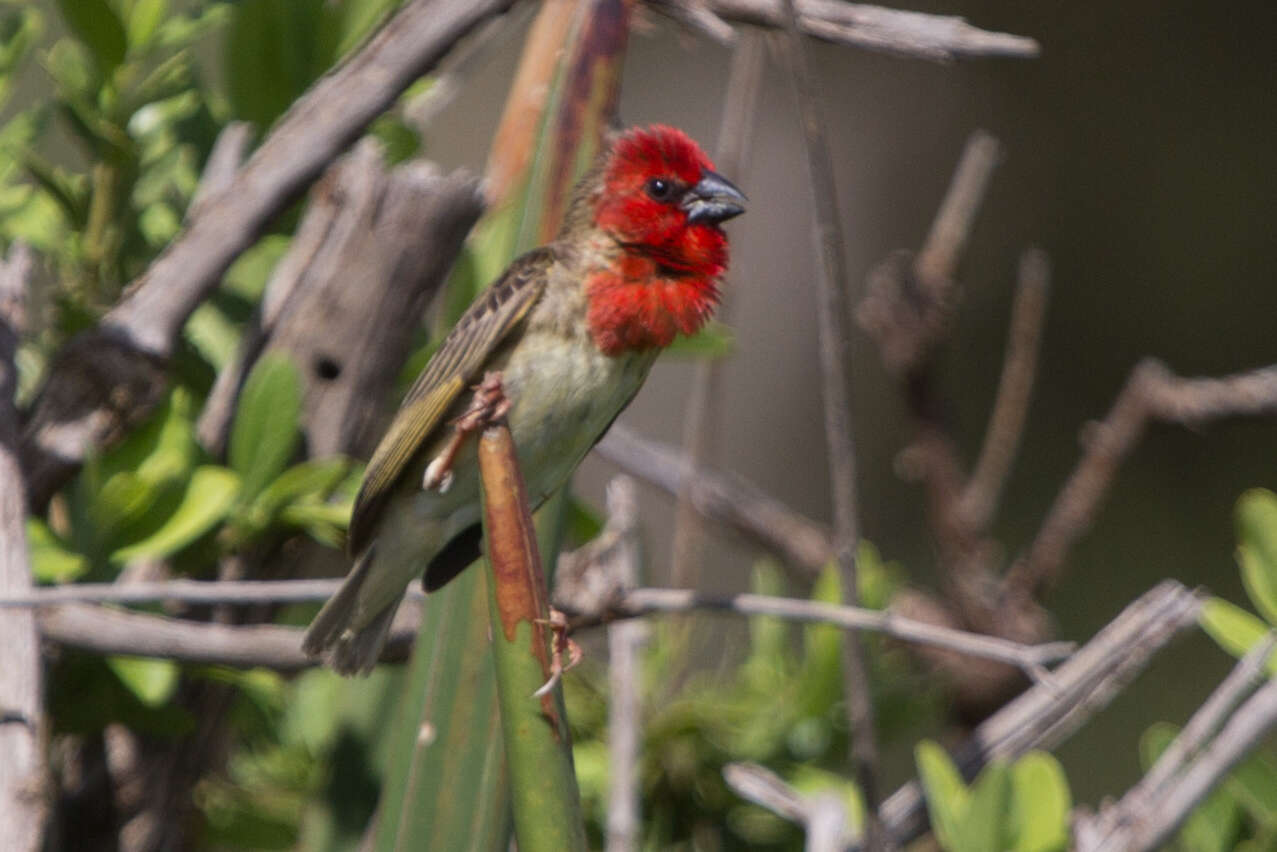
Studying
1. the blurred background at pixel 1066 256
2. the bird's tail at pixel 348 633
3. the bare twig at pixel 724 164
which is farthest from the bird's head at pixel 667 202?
the blurred background at pixel 1066 256

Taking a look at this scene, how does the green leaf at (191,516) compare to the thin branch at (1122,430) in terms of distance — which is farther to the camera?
the thin branch at (1122,430)

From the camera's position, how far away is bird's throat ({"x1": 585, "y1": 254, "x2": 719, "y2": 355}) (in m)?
2.15

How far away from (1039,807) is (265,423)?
1.01 metres

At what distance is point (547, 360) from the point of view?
2.14m

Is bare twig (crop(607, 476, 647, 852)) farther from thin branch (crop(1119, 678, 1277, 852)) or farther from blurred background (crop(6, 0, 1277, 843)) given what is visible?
blurred background (crop(6, 0, 1277, 843))

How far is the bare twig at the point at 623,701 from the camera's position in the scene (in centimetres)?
183

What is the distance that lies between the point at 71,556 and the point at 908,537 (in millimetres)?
4156

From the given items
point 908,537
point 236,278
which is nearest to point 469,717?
point 236,278

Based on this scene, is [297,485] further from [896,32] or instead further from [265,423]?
[896,32]

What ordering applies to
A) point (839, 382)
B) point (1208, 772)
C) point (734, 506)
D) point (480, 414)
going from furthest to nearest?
point (734, 506), point (1208, 772), point (480, 414), point (839, 382)

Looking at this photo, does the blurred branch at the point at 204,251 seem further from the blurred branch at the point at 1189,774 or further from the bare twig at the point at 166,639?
the blurred branch at the point at 1189,774

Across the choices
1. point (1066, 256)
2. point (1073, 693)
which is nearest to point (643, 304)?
point (1073, 693)

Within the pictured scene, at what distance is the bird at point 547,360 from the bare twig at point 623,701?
0.29 feet

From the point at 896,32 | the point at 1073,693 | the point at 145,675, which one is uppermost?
the point at 896,32
